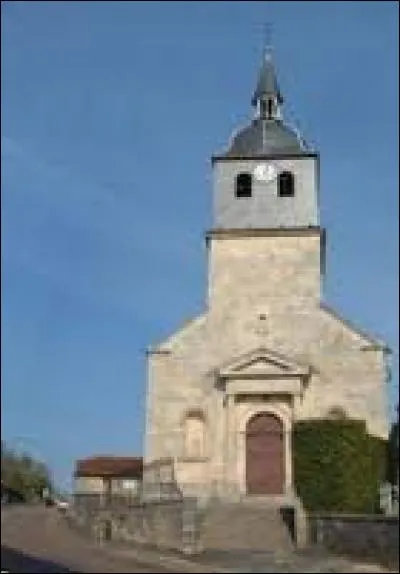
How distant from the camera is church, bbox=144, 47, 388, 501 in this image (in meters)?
34.5

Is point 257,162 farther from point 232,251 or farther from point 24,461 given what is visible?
point 24,461

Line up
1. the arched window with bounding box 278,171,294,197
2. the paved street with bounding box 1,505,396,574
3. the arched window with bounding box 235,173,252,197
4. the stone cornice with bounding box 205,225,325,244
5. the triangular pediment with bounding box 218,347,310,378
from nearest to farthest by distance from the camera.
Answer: the paved street with bounding box 1,505,396,574
the triangular pediment with bounding box 218,347,310,378
the stone cornice with bounding box 205,225,325,244
the arched window with bounding box 278,171,294,197
the arched window with bounding box 235,173,252,197

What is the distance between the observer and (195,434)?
3522 centimetres

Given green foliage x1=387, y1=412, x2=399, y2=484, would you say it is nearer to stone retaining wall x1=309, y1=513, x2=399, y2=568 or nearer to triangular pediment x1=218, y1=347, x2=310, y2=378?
triangular pediment x1=218, y1=347, x2=310, y2=378

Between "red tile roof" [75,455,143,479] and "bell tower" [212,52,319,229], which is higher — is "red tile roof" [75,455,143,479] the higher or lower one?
the lower one

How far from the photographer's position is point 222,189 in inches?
1539

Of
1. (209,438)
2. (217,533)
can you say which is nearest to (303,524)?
(217,533)

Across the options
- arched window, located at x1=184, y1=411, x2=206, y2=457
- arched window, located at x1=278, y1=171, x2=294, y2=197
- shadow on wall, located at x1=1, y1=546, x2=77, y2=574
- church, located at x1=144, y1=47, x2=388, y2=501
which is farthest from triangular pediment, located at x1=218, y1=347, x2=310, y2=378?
shadow on wall, located at x1=1, y1=546, x2=77, y2=574

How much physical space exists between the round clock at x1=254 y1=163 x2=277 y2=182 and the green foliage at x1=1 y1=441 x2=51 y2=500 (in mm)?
14926

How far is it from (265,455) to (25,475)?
1014 cm

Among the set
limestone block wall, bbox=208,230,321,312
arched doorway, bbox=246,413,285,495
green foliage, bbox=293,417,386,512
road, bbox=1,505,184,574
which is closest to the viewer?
road, bbox=1,505,184,574

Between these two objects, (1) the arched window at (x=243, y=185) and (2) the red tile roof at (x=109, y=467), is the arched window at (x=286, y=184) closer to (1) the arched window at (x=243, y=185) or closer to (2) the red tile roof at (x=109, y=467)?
(1) the arched window at (x=243, y=185)

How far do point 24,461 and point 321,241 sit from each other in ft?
49.6

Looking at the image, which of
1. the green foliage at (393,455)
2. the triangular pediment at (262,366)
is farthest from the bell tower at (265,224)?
the green foliage at (393,455)
